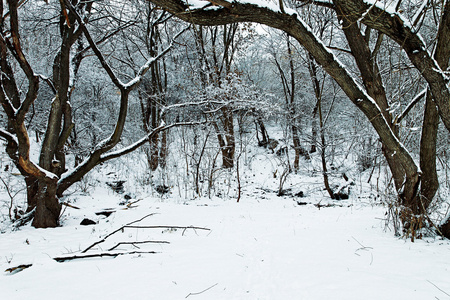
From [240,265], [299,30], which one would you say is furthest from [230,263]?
[299,30]

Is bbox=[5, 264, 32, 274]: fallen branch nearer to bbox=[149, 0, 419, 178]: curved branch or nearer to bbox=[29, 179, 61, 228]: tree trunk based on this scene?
bbox=[29, 179, 61, 228]: tree trunk

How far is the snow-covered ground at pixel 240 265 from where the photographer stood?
1.92 metres

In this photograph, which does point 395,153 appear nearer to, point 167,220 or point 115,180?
point 167,220

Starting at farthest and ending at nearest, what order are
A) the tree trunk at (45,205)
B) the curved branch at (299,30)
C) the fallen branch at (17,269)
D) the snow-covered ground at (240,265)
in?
the tree trunk at (45,205) → the curved branch at (299,30) → the fallen branch at (17,269) → the snow-covered ground at (240,265)

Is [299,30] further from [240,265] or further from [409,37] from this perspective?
[240,265]

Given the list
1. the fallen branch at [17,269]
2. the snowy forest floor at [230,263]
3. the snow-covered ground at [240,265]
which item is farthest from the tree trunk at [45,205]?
the fallen branch at [17,269]

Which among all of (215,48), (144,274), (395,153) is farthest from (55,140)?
(215,48)

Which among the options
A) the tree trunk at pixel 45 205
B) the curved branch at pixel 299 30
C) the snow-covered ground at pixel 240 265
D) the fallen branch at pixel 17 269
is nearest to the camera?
the snow-covered ground at pixel 240 265

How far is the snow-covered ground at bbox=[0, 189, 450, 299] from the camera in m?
1.92

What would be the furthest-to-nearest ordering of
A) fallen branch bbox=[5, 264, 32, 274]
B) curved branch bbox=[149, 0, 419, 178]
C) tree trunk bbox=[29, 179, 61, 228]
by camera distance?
tree trunk bbox=[29, 179, 61, 228]
curved branch bbox=[149, 0, 419, 178]
fallen branch bbox=[5, 264, 32, 274]

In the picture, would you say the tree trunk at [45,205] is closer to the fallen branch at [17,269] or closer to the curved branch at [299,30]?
the fallen branch at [17,269]

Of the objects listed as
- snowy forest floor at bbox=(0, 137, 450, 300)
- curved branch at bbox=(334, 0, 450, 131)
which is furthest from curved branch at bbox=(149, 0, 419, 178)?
snowy forest floor at bbox=(0, 137, 450, 300)

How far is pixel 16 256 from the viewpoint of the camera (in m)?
3.09

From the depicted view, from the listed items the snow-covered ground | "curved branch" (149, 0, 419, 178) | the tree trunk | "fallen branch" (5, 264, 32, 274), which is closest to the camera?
the snow-covered ground
